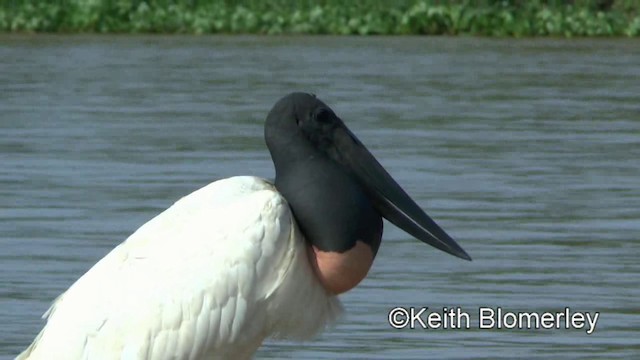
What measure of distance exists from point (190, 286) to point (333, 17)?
1848cm

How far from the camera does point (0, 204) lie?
10.9 metres

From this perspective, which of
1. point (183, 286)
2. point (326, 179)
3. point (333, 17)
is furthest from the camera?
point (333, 17)

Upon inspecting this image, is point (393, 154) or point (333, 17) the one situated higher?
point (393, 154)

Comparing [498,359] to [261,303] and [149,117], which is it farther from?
[149,117]

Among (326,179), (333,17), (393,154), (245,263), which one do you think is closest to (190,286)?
(245,263)

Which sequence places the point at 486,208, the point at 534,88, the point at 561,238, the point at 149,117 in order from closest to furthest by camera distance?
the point at 561,238, the point at 486,208, the point at 149,117, the point at 534,88

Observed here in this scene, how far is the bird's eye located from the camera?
19.4 feet

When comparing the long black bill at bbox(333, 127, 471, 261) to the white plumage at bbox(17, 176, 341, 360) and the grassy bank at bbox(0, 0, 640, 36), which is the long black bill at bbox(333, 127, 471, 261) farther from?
the grassy bank at bbox(0, 0, 640, 36)

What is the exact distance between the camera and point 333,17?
2388 cm

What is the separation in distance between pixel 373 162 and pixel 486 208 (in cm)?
461

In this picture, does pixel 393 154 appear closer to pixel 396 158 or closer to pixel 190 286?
pixel 396 158

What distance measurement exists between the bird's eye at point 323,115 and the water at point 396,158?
1.64 m

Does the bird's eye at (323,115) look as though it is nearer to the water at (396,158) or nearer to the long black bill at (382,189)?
the long black bill at (382,189)

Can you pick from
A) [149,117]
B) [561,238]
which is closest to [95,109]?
[149,117]
